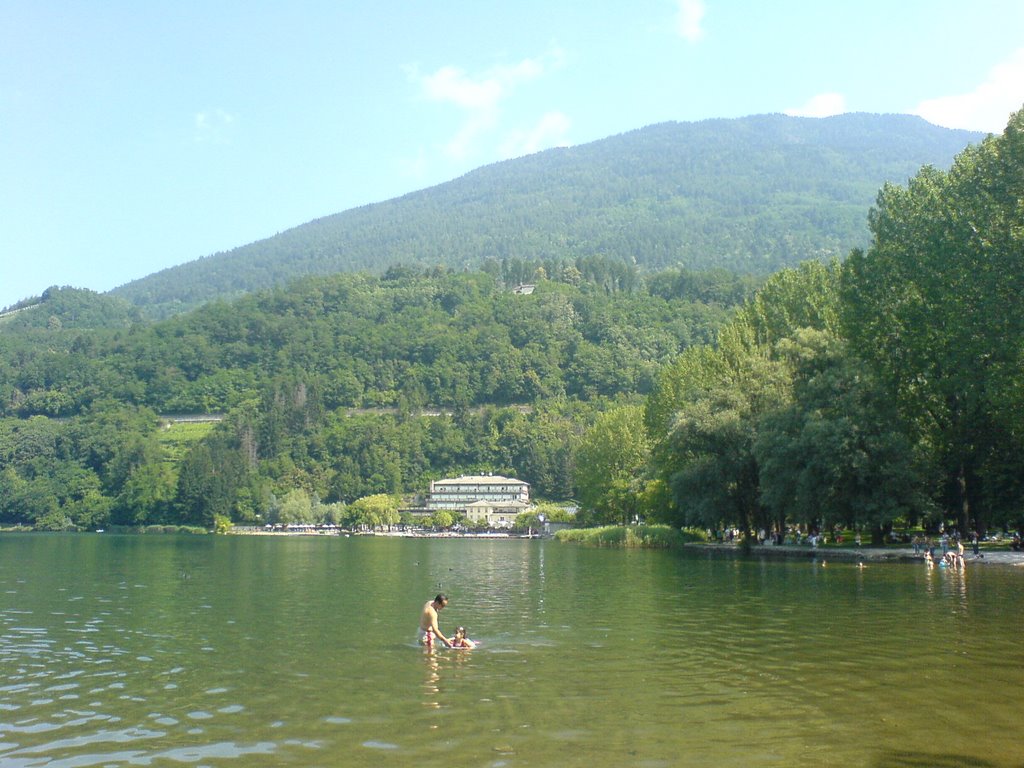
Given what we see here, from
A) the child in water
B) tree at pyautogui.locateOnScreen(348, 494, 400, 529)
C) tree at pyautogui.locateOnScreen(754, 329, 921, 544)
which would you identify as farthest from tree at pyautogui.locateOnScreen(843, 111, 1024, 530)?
tree at pyautogui.locateOnScreen(348, 494, 400, 529)

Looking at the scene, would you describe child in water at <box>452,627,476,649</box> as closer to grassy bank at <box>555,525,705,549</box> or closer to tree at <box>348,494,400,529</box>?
grassy bank at <box>555,525,705,549</box>

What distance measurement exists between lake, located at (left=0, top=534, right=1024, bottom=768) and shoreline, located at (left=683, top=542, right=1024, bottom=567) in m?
13.7

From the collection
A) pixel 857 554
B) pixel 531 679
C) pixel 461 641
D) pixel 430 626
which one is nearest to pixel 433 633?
pixel 430 626

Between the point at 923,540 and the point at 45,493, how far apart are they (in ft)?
594

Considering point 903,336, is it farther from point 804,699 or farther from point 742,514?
point 804,699

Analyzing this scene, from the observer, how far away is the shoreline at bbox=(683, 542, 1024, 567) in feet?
171

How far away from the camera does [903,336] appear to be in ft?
190

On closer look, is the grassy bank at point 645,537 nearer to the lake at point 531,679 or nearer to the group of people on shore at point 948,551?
the group of people on shore at point 948,551

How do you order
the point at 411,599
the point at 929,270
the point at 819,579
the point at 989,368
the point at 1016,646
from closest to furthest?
the point at 1016,646 → the point at 411,599 → the point at 819,579 → the point at 989,368 → the point at 929,270

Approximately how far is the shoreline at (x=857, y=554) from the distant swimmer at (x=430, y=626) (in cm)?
3546

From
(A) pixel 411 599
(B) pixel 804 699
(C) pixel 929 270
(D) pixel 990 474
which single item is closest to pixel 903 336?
(C) pixel 929 270

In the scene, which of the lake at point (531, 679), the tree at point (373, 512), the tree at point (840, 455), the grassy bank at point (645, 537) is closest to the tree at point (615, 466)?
the grassy bank at point (645, 537)

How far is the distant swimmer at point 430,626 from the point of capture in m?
24.4

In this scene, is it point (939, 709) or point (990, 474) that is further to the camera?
point (990, 474)
